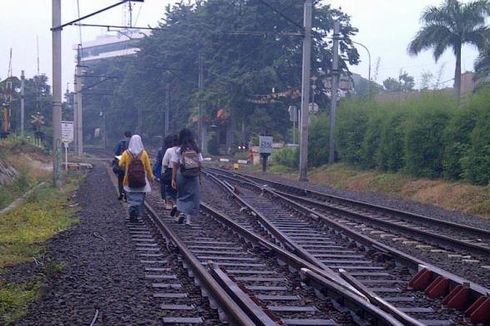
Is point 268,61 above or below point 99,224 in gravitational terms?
above

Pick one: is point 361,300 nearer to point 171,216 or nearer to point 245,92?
point 171,216

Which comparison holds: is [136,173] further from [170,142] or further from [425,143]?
[425,143]

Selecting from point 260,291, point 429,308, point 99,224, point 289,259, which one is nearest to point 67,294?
point 260,291

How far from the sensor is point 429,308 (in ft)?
26.8

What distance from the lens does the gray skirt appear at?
1533cm

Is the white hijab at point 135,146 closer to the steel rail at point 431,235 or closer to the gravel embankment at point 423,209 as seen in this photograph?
the steel rail at point 431,235

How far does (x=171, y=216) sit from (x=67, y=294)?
8557 millimetres

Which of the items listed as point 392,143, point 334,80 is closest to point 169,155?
point 392,143

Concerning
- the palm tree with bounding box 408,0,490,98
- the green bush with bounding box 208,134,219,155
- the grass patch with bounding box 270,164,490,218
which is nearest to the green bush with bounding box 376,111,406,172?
the grass patch with bounding box 270,164,490,218

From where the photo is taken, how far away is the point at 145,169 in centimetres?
1553

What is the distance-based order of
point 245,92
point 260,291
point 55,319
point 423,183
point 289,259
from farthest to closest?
point 245,92, point 423,183, point 289,259, point 260,291, point 55,319

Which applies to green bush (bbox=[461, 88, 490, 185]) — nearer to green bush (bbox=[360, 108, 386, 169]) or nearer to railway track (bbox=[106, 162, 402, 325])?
green bush (bbox=[360, 108, 386, 169])

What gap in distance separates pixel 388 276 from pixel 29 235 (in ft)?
22.9

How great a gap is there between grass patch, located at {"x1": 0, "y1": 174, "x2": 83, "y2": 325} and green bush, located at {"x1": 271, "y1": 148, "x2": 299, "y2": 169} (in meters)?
21.9
